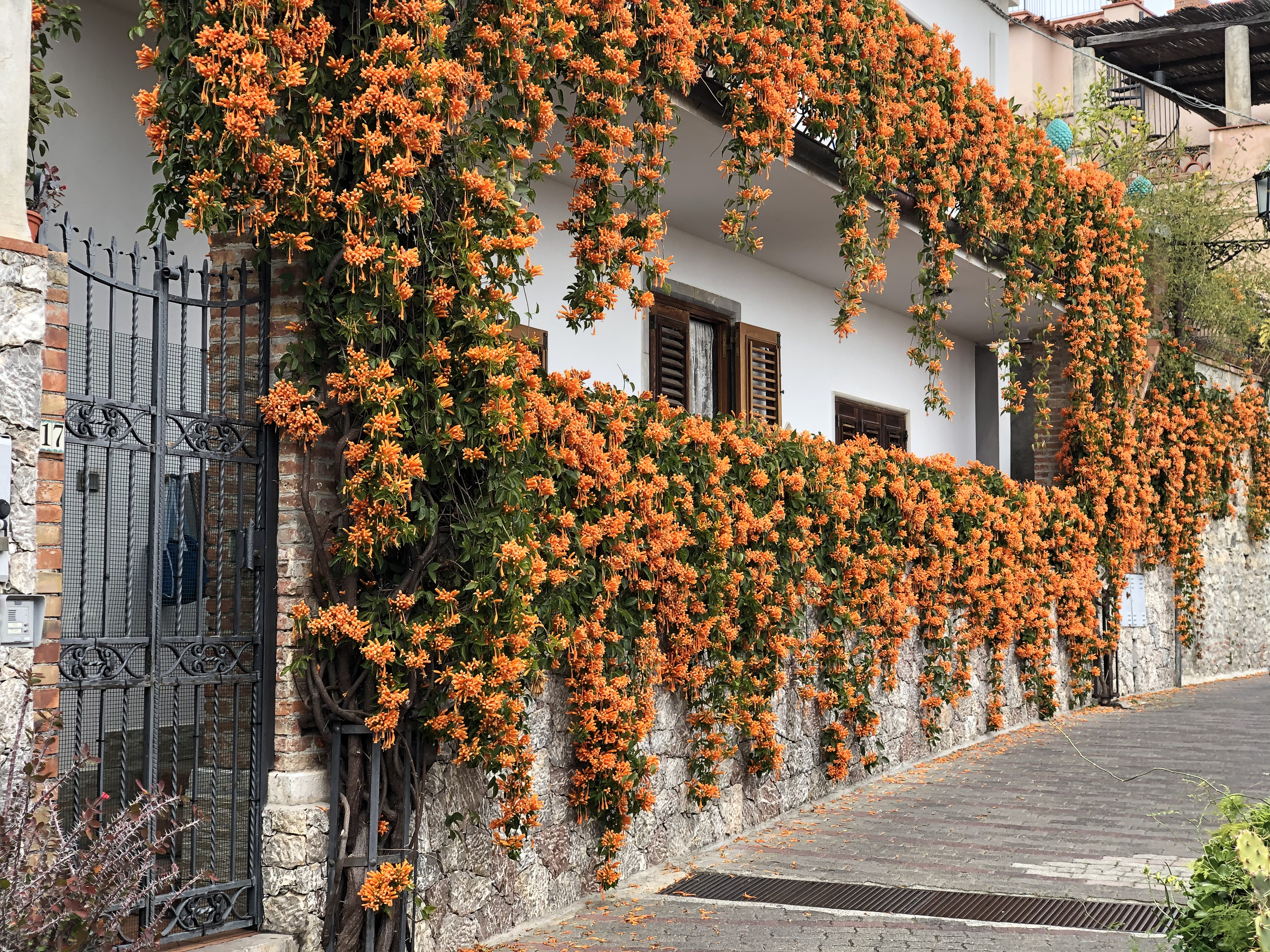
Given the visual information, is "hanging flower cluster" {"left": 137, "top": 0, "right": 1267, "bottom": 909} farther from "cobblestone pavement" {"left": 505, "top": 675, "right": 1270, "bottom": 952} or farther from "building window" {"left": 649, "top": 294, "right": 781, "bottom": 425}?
"building window" {"left": 649, "top": 294, "right": 781, "bottom": 425}

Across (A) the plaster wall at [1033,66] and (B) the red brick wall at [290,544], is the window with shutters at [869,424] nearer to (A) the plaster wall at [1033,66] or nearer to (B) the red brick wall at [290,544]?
(B) the red brick wall at [290,544]

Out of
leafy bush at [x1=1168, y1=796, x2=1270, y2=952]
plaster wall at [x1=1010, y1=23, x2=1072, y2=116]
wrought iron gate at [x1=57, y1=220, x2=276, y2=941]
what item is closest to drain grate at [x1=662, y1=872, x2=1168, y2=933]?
leafy bush at [x1=1168, y1=796, x2=1270, y2=952]

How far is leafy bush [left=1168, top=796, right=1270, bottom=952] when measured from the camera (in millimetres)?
3508

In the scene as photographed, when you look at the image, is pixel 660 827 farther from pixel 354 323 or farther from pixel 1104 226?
pixel 1104 226

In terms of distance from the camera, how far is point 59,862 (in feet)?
12.6

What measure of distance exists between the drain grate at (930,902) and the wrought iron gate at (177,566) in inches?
107

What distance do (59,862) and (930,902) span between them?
4.40 metres

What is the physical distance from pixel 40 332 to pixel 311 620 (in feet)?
5.28

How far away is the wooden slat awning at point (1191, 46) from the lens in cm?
2720

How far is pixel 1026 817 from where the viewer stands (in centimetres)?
858

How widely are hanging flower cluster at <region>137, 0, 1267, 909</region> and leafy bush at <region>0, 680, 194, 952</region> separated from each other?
1150 mm

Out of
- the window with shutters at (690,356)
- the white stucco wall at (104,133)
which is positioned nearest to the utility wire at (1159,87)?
the window with shutters at (690,356)

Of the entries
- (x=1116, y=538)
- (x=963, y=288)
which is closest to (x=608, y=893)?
(x=963, y=288)

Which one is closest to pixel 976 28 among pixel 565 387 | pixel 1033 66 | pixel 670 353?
pixel 670 353
